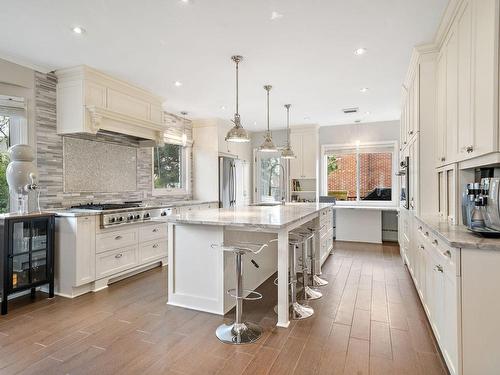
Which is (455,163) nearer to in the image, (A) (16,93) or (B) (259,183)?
(A) (16,93)

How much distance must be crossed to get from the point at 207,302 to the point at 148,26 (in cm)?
260

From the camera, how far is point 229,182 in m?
6.48

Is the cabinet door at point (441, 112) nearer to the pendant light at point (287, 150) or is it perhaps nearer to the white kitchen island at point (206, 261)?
the white kitchen island at point (206, 261)

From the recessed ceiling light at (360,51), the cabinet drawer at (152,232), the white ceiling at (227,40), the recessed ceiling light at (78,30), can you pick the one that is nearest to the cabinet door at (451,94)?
the white ceiling at (227,40)

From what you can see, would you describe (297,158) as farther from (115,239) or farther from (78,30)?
(78,30)

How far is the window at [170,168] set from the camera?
213 inches

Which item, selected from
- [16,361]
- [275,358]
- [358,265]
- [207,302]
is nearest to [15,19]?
[16,361]

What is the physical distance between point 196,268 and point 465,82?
8.88 feet

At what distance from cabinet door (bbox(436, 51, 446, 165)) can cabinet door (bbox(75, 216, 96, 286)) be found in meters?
3.77

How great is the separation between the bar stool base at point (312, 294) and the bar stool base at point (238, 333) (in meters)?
0.90

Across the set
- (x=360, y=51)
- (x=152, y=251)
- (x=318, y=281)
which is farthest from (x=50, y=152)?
(x=360, y=51)

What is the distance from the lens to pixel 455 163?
2.56m

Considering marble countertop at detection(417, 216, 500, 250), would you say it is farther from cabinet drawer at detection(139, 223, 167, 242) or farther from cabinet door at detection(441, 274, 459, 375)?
cabinet drawer at detection(139, 223, 167, 242)

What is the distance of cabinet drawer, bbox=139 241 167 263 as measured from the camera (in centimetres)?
413
